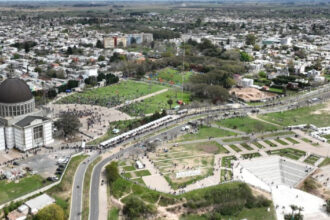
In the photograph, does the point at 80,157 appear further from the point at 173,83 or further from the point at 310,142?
the point at 173,83

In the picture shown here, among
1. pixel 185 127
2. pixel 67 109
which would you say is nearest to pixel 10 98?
pixel 67 109

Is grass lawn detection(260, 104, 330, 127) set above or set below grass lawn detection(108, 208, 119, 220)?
above

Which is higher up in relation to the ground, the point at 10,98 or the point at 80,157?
the point at 10,98

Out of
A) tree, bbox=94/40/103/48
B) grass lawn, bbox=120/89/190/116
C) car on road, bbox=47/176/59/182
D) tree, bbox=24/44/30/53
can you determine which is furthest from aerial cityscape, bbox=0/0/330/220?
tree, bbox=94/40/103/48

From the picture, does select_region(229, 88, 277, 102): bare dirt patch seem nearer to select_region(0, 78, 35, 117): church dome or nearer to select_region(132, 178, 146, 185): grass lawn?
select_region(132, 178, 146, 185): grass lawn

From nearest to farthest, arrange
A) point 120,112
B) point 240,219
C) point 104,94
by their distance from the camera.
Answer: point 240,219, point 120,112, point 104,94

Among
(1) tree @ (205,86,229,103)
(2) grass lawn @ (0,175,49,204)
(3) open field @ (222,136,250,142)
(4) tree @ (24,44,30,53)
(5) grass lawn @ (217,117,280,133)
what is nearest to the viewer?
(2) grass lawn @ (0,175,49,204)

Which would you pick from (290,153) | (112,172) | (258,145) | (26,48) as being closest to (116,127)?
(112,172)
